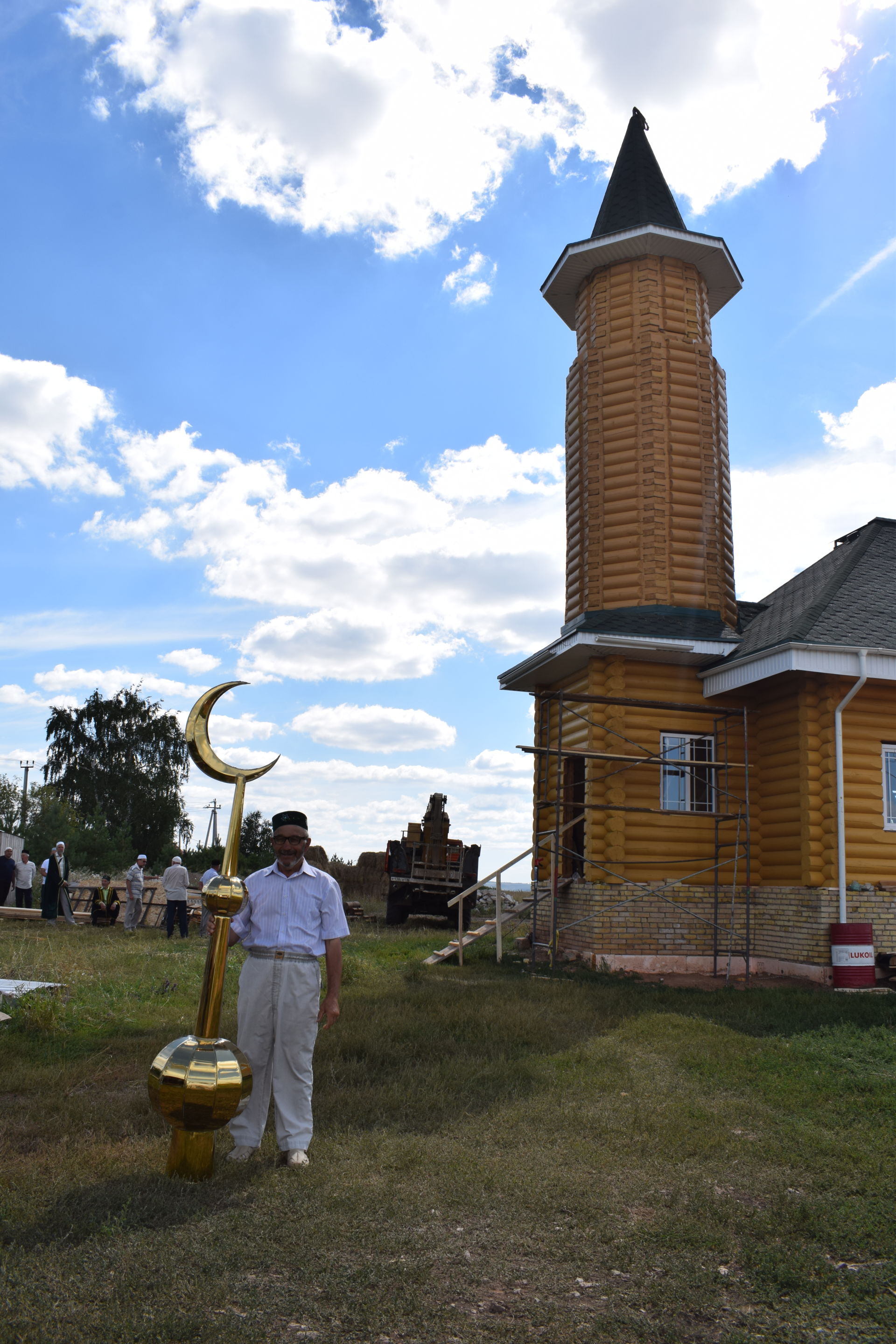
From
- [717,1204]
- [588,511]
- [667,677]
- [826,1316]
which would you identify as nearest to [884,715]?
[667,677]

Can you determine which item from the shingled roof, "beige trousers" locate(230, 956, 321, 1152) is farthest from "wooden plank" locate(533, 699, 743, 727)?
"beige trousers" locate(230, 956, 321, 1152)

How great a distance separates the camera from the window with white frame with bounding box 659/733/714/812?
13883 millimetres

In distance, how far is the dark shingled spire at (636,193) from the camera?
55.1 ft

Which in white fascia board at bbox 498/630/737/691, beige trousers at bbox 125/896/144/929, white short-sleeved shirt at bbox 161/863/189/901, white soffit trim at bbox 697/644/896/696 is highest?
white fascia board at bbox 498/630/737/691

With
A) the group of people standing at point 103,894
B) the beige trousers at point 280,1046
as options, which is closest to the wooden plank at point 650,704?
the group of people standing at point 103,894

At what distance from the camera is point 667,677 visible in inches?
553

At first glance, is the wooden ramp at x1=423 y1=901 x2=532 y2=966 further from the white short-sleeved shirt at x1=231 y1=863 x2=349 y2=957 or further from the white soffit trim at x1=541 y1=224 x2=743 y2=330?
the white soffit trim at x1=541 y1=224 x2=743 y2=330

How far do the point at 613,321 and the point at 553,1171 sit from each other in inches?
547

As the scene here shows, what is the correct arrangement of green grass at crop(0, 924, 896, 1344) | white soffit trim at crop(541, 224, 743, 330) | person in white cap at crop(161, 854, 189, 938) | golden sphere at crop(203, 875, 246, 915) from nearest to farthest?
green grass at crop(0, 924, 896, 1344) → golden sphere at crop(203, 875, 246, 915) → white soffit trim at crop(541, 224, 743, 330) → person in white cap at crop(161, 854, 189, 938)

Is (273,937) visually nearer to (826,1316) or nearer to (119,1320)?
(119,1320)

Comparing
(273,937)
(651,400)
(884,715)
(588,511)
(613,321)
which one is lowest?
(273,937)

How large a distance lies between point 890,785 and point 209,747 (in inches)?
425

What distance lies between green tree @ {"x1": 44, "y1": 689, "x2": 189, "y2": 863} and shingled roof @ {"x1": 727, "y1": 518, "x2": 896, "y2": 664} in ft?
101

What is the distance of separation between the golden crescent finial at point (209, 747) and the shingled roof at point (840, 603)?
28.9ft
